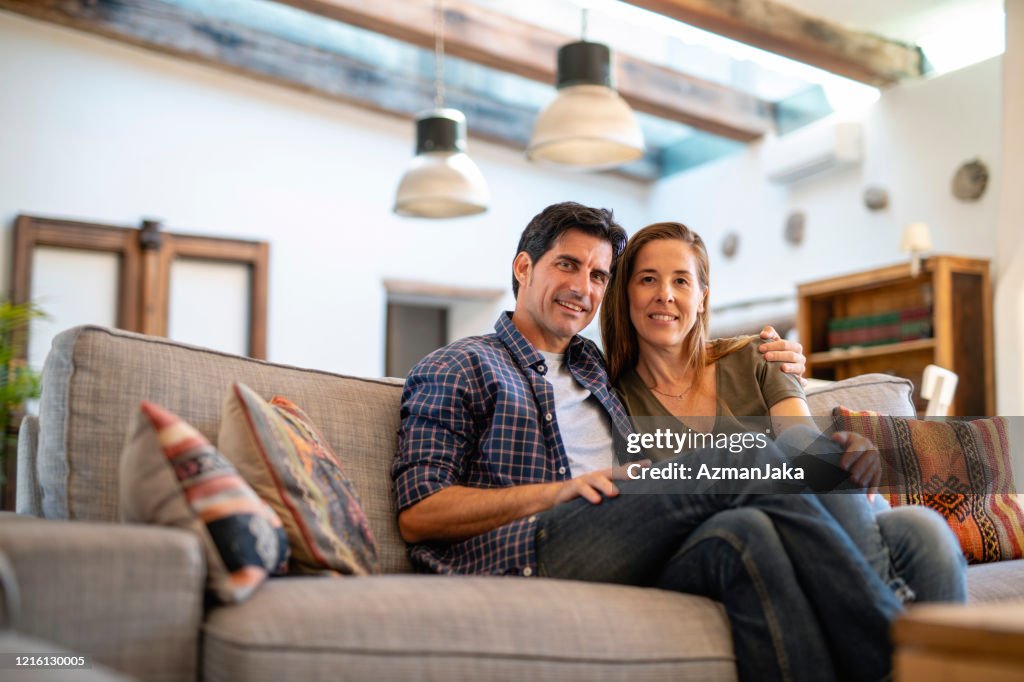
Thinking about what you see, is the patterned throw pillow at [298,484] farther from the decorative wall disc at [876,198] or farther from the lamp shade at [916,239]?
the decorative wall disc at [876,198]

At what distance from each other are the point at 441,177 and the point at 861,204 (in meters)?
2.97

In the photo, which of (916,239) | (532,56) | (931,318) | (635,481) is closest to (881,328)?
(931,318)

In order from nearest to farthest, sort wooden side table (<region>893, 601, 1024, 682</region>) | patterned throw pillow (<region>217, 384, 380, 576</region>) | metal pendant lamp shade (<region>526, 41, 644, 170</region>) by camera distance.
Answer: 1. wooden side table (<region>893, 601, 1024, 682</region>)
2. patterned throw pillow (<region>217, 384, 380, 576</region>)
3. metal pendant lamp shade (<region>526, 41, 644, 170</region>)

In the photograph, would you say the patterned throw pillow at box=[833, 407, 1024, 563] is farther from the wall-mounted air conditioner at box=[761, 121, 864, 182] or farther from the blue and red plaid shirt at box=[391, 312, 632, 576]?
the wall-mounted air conditioner at box=[761, 121, 864, 182]

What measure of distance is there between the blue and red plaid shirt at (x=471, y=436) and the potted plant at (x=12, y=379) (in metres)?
3.27

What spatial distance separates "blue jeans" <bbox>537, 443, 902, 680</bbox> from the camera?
1.53 m

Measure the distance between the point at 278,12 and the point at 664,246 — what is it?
4.62 meters

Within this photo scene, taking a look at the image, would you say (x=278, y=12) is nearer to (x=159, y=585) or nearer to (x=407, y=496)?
(x=407, y=496)

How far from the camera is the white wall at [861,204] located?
18.1ft

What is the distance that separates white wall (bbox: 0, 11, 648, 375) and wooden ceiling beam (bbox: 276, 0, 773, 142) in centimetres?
106

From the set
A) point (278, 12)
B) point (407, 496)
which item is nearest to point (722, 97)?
point (278, 12)

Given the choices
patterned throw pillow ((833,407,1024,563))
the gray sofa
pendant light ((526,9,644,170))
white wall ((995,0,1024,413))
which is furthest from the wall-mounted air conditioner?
the gray sofa

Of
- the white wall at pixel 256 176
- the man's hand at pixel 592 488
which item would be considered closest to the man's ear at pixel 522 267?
the man's hand at pixel 592 488

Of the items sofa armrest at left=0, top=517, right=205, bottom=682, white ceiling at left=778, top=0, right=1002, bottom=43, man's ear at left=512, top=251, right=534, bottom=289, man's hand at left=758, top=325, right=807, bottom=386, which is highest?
white ceiling at left=778, top=0, right=1002, bottom=43
